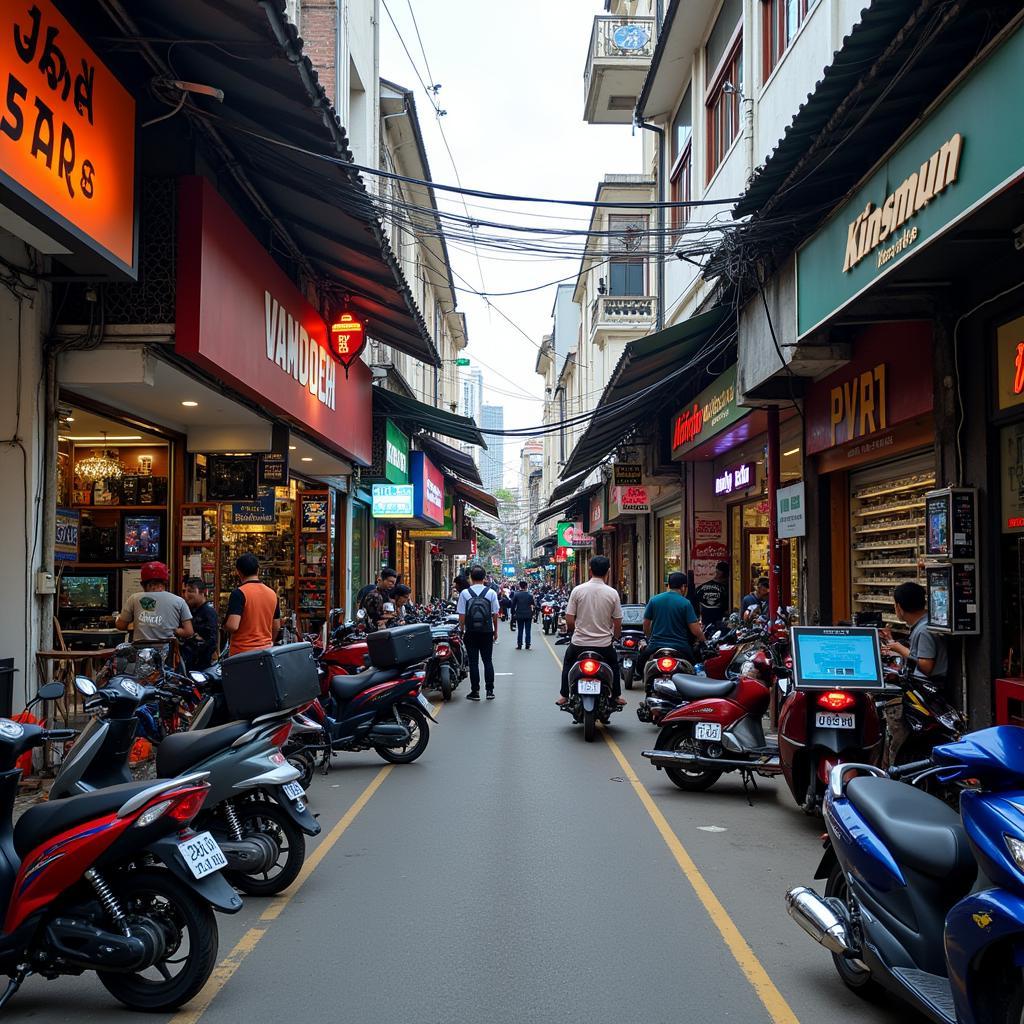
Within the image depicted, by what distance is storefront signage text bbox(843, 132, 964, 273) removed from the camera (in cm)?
602

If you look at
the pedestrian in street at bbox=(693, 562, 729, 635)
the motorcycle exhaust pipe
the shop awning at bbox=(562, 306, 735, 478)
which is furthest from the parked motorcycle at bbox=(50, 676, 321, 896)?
the pedestrian in street at bbox=(693, 562, 729, 635)

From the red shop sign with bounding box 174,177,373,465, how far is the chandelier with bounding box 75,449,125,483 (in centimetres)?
242

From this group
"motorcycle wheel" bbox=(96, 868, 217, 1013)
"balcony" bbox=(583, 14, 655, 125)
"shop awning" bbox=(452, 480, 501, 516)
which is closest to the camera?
Result: "motorcycle wheel" bbox=(96, 868, 217, 1013)

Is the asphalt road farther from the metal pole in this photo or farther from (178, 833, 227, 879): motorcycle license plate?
the metal pole

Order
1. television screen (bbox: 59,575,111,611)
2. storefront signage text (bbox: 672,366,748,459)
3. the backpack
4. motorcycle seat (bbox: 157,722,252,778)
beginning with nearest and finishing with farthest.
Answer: motorcycle seat (bbox: 157,722,252,778) → television screen (bbox: 59,575,111,611) → storefront signage text (bbox: 672,366,748,459) → the backpack

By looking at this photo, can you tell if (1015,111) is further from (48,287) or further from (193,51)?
(48,287)

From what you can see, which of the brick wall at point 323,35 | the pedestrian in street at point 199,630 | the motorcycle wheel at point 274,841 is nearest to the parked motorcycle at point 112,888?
the motorcycle wheel at point 274,841

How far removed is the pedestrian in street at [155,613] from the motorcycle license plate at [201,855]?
571 centimetres

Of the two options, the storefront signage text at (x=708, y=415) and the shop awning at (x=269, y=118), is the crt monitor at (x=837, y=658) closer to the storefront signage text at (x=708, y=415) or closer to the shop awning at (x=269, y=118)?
the shop awning at (x=269, y=118)

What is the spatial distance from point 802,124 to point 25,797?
8.04 metres

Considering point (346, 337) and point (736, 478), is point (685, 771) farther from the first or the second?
point (736, 478)

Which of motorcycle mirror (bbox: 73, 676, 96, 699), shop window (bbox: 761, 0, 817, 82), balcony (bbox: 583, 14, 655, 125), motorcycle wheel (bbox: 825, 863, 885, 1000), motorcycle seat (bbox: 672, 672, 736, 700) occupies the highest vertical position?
balcony (bbox: 583, 14, 655, 125)

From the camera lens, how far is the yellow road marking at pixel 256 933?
4434mm

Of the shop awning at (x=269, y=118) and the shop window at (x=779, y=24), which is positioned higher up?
the shop window at (x=779, y=24)
